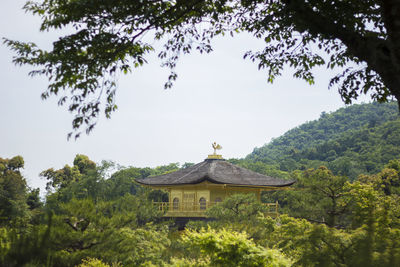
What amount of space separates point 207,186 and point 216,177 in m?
0.72

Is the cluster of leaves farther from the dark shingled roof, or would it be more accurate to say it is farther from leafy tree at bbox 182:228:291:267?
the dark shingled roof

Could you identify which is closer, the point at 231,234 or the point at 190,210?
the point at 231,234

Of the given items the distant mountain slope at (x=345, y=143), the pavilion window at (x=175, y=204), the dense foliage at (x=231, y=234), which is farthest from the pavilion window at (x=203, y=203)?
the distant mountain slope at (x=345, y=143)

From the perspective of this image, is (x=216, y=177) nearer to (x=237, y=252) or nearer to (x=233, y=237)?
(x=233, y=237)

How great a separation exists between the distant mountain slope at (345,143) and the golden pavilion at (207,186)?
21.3 metres

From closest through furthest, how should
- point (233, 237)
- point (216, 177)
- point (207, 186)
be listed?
point (233, 237) → point (216, 177) → point (207, 186)

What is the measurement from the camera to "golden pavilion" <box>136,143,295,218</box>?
67.6 ft

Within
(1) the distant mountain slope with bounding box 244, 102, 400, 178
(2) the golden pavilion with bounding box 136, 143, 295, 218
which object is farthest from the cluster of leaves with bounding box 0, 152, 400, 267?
(1) the distant mountain slope with bounding box 244, 102, 400, 178

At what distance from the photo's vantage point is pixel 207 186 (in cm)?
2098

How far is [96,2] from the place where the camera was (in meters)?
5.91

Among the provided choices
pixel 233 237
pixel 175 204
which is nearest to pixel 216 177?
pixel 175 204

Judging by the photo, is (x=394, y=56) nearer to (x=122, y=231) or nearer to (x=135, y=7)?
(x=135, y=7)

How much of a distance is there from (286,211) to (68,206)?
1121cm

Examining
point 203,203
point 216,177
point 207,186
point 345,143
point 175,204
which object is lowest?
point 175,204
